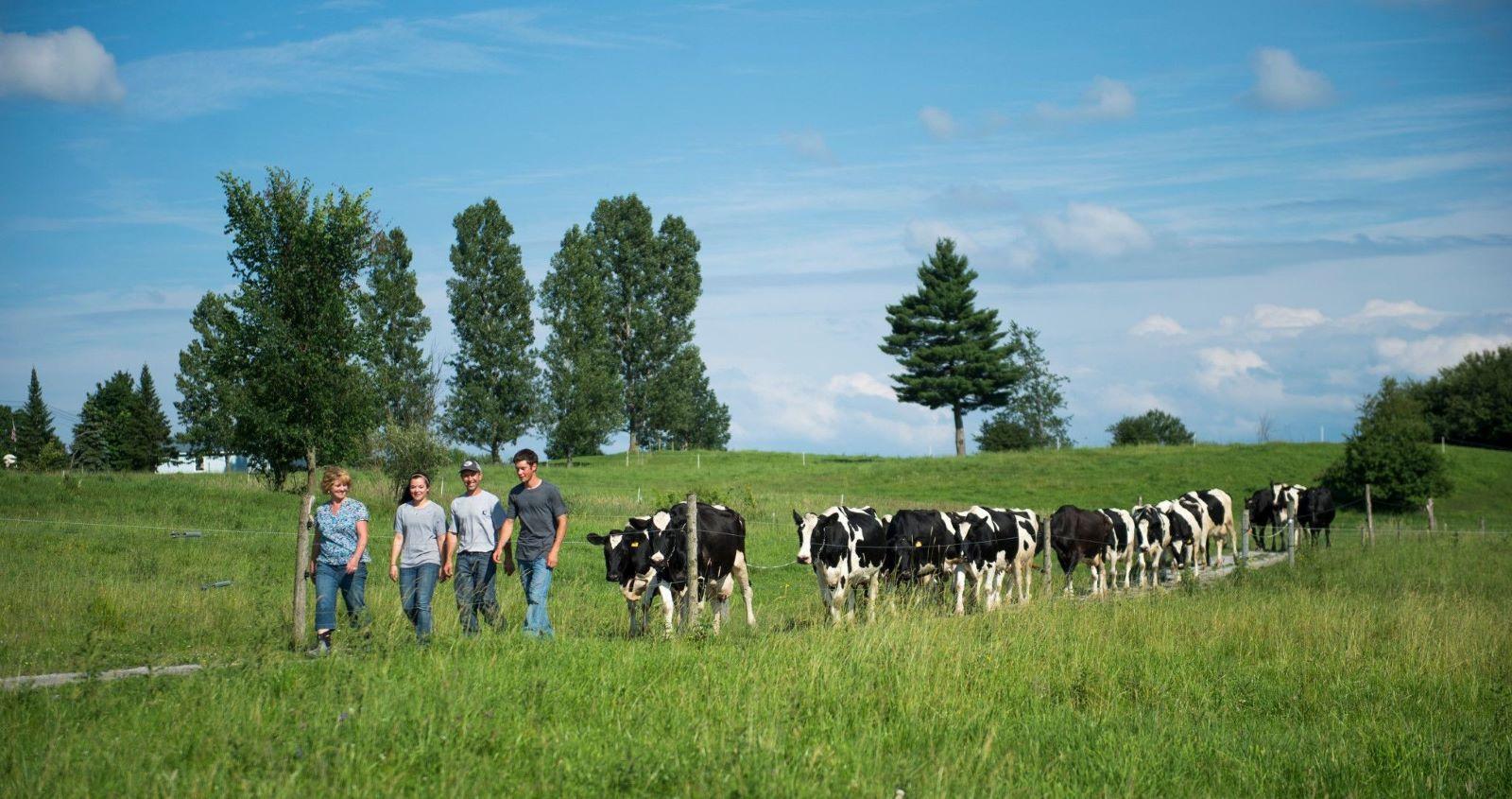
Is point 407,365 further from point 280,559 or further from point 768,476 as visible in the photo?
point 280,559

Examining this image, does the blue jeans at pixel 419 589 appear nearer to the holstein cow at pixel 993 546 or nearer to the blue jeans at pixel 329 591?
the blue jeans at pixel 329 591

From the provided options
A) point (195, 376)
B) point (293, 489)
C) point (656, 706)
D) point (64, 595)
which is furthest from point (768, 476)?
point (656, 706)

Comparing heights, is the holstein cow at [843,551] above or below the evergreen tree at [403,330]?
below

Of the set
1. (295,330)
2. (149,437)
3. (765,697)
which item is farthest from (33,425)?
(765,697)

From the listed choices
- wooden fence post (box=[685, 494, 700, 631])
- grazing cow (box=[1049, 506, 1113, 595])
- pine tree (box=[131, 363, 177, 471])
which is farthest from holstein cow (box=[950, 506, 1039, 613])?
pine tree (box=[131, 363, 177, 471])

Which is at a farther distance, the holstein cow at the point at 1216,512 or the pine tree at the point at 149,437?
the pine tree at the point at 149,437

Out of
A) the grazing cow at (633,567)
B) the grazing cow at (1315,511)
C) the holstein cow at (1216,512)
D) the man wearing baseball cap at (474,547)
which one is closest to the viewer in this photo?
the man wearing baseball cap at (474,547)

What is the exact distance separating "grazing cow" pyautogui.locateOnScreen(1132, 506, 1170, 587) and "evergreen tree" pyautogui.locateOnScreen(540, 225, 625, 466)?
43412 mm

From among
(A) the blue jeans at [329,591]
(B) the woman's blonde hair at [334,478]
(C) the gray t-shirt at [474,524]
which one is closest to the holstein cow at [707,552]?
(C) the gray t-shirt at [474,524]

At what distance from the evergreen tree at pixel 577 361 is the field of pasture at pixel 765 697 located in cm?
4475

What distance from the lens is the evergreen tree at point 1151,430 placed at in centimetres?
8806

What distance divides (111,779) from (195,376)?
2805 inches

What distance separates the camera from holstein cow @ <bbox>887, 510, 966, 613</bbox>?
18.1 meters

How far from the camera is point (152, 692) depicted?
8289 mm
